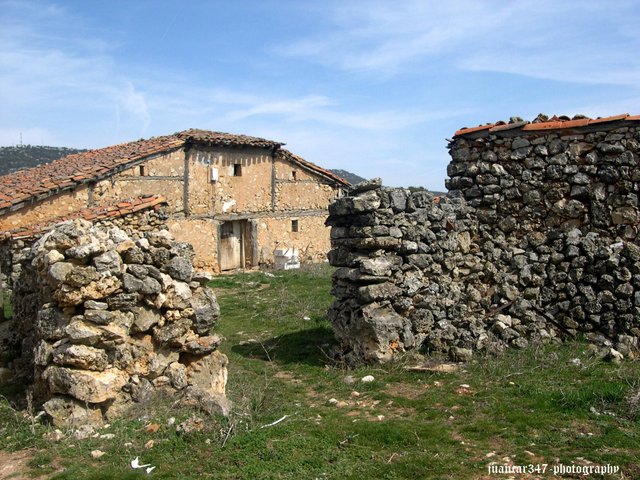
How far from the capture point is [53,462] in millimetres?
4473

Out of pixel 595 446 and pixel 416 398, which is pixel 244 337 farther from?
pixel 595 446

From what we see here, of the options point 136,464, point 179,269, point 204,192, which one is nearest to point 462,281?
point 179,269

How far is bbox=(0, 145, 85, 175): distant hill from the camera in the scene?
38.4m

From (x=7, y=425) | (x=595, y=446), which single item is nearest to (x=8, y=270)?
(x=7, y=425)

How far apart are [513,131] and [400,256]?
2619 mm

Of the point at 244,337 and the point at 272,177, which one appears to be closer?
the point at 244,337

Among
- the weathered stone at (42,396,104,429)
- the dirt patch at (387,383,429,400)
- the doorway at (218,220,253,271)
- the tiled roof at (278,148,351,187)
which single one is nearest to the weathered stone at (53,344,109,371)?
the weathered stone at (42,396,104,429)

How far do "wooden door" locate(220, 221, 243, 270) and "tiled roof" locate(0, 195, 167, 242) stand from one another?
3.44 meters

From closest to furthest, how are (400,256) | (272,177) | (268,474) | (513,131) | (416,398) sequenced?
(268,474)
(416,398)
(400,256)
(513,131)
(272,177)

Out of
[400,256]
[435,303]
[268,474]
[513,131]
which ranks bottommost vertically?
[268,474]

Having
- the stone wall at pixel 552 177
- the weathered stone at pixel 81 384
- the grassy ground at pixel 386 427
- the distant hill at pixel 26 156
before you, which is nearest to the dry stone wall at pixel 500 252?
the stone wall at pixel 552 177

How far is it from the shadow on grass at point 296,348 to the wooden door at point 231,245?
10.2 m

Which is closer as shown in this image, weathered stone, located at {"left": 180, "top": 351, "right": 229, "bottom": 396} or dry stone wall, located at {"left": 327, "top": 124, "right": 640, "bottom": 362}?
weathered stone, located at {"left": 180, "top": 351, "right": 229, "bottom": 396}

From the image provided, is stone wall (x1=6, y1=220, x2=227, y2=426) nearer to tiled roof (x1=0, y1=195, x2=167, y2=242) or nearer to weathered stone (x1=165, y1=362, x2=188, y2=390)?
weathered stone (x1=165, y1=362, x2=188, y2=390)
